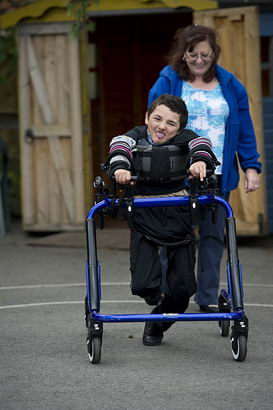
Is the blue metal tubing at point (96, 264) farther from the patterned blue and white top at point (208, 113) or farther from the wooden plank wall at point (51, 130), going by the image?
the wooden plank wall at point (51, 130)

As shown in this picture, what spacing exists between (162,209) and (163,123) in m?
0.48

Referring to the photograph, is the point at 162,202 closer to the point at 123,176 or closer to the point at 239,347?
the point at 123,176

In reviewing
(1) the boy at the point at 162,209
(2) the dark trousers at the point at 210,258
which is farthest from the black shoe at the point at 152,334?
(2) the dark trousers at the point at 210,258

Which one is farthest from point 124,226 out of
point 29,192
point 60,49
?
point 60,49

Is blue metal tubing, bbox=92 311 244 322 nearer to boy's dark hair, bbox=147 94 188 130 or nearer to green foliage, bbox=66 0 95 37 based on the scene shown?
boy's dark hair, bbox=147 94 188 130

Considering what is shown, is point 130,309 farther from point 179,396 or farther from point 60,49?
point 60,49

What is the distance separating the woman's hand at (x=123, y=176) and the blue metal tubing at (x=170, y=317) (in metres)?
0.71

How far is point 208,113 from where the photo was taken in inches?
318

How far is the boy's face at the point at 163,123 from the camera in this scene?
22.3 feet

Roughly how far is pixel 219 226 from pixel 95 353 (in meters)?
1.99

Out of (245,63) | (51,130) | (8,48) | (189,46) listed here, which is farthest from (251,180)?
(8,48)

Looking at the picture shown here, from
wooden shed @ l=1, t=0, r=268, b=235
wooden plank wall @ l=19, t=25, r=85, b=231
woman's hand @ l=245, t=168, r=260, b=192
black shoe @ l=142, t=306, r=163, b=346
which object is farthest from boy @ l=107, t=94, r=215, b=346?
wooden plank wall @ l=19, t=25, r=85, b=231

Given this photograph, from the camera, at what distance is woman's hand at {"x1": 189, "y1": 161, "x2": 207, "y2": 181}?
6.45 meters

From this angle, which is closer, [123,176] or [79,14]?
[123,176]
